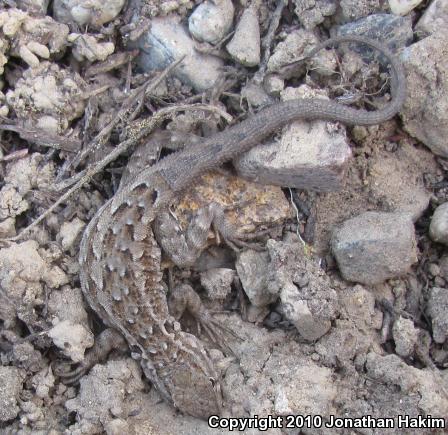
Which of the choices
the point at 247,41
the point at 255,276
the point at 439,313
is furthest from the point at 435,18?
the point at 255,276

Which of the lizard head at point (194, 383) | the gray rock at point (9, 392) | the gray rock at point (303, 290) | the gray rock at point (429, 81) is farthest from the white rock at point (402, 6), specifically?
the gray rock at point (9, 392)

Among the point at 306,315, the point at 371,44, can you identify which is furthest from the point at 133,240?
the point at 371,44

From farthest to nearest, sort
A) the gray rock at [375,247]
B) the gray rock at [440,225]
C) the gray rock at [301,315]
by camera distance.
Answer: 1. the gray rock at [440,225]
2. the gray rock at [375,247]
3. the gray rock at [301,315]

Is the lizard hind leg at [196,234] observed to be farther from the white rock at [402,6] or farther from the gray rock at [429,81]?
the white rock at [402,6]

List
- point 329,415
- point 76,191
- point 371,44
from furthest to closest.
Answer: point 76,191 < point 371,44 < point 329,415

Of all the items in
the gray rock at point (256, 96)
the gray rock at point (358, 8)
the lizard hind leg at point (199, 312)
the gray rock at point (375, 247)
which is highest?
the gray rock at point (358, 8)

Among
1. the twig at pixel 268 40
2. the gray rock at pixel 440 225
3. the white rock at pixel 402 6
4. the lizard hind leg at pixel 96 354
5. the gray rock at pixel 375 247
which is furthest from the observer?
the twig at pixel 268 40

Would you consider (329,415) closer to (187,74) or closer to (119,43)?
(187,74)
